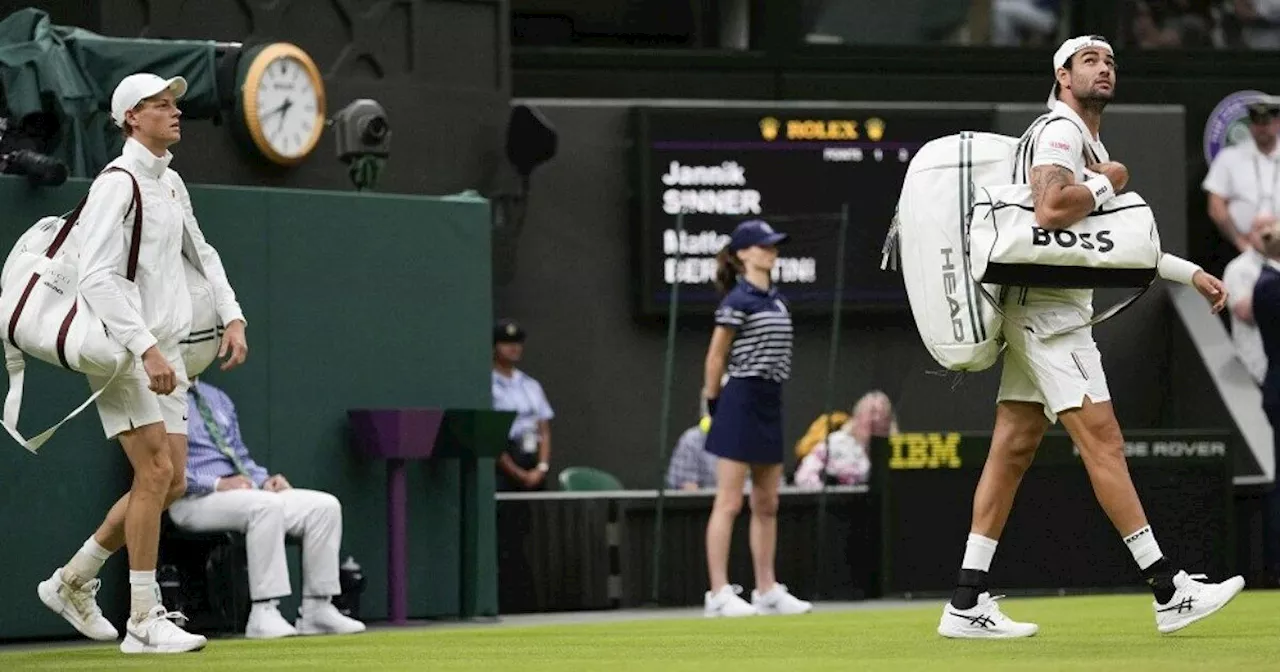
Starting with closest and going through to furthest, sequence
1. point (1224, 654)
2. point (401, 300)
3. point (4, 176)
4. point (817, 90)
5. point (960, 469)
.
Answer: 1. point (1224, 654)
2. point (4, 176)
3. point (401, 300)
4. point (960, 469)
5. point (817, 90)

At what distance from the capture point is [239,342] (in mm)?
9797

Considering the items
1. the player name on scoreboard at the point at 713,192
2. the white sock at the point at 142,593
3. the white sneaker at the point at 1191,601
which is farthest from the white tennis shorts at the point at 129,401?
the player name on scoreboard at the point at 713,192

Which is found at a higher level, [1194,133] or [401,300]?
[1194,133]

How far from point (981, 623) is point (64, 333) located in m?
3.64

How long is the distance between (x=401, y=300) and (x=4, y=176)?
8.30ft

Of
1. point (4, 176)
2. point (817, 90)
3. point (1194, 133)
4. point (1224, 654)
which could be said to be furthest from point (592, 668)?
point (1194, 133)

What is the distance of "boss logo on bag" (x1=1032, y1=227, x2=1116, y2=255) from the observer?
8789 mm

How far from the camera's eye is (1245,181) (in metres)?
18.5

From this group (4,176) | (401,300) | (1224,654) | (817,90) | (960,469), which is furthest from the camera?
(817,90)

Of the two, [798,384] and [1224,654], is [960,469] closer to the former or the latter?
[798,384]

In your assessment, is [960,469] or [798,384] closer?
[960,469]

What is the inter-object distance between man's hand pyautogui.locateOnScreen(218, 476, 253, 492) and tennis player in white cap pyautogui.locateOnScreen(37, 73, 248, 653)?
5.25 feet

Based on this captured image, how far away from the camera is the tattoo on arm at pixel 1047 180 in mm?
8781

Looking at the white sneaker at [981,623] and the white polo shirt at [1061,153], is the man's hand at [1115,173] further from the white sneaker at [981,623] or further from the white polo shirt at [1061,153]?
the white sneaker at [981,623]
